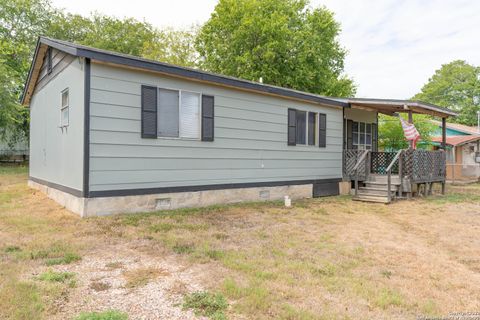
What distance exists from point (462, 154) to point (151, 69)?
66.2ft

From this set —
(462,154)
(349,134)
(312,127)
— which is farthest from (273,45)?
(312,127)

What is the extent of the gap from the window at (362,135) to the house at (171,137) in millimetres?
1271

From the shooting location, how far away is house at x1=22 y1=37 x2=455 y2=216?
608cm

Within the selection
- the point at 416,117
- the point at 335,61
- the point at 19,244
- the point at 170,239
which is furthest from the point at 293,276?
the point at 335,61

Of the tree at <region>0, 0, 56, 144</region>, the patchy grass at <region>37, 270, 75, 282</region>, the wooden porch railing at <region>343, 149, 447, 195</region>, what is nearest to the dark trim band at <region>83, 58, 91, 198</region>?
the patchy grass at <region>37, 270, 75, 282</region>

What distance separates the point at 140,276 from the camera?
3510 mm

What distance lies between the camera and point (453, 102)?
126 ft

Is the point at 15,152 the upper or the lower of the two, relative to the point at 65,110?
lower

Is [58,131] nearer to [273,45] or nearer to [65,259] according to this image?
[65,259]

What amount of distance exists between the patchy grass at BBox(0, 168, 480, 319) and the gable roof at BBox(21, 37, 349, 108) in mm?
2868

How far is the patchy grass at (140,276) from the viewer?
3.33 m

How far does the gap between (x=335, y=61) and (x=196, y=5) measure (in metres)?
12.7

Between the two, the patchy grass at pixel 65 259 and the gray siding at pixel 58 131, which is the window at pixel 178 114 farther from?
the patchy grass at pixel 65 259

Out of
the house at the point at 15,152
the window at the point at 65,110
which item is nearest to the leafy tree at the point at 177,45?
the house at the point at 15,152
